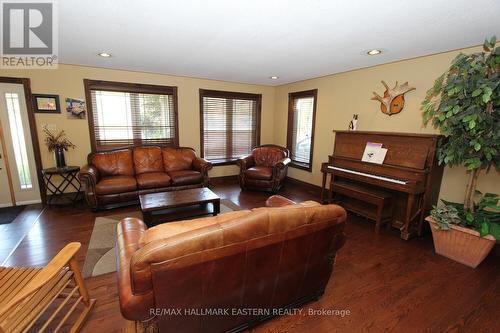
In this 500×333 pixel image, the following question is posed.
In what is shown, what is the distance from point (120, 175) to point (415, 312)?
14.1 feet

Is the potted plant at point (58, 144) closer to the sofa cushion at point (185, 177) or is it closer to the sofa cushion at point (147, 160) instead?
the sofa cushion at point (147, 160)

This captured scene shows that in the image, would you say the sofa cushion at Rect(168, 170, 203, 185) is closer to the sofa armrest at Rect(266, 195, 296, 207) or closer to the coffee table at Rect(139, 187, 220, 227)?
the coffee table at Rect(139, 187, 220, 227)

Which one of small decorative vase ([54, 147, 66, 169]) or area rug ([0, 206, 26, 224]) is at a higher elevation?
small decorative vase ([54, 147, 66, 169])

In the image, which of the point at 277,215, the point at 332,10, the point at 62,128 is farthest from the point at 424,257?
the point at 62,128

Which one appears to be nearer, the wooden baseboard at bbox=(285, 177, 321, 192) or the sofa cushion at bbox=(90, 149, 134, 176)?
the sofa cushion at bbox=(90, 149, 134, 176)

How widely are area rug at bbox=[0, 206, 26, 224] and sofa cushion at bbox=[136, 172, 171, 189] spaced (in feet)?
5.53

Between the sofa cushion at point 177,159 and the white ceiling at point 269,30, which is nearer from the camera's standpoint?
the white ceiling at point 269,30

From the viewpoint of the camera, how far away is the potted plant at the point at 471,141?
210 centimetres

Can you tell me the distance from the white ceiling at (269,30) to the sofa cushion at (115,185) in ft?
6.00

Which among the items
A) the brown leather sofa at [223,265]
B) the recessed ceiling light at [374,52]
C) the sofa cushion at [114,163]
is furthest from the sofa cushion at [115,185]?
the recessed ceiling light at [374,52]

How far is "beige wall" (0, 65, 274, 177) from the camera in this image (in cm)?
364

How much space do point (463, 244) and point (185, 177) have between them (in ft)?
12.6

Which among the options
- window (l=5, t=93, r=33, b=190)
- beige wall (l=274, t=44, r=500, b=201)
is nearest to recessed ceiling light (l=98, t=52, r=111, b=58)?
window (l=5, t=93, r=33, b=190)

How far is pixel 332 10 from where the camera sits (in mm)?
1804
